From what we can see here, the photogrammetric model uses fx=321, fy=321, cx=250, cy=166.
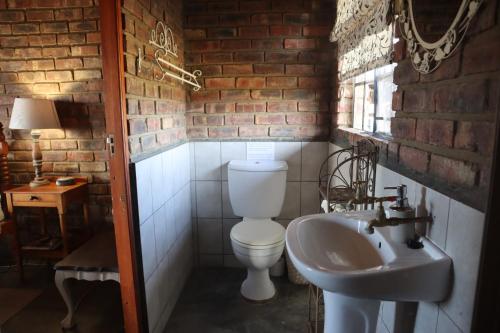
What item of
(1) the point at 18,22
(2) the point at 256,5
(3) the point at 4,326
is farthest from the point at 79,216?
(2) the point at 256,5

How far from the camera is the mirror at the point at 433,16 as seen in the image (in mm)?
886

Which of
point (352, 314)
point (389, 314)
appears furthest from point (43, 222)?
point (389, 314)

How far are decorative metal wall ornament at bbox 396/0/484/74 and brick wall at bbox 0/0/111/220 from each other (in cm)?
206

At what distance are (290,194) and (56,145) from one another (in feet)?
6.09

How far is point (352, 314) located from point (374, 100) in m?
1.17

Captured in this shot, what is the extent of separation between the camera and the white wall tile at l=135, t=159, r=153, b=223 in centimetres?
162

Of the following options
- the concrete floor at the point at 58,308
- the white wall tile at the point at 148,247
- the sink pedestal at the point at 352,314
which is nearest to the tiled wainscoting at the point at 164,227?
the white wall tile at the point at 148,247

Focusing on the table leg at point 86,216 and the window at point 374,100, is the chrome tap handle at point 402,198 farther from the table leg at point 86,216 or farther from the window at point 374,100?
the table leg at point 86,216

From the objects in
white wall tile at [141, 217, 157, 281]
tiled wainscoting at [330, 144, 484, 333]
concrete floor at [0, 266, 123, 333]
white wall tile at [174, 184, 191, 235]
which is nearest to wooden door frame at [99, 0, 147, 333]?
white wall tile at [141, 217, 157, 281]

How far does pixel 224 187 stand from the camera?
2.55 m

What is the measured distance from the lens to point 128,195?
1.55 meters

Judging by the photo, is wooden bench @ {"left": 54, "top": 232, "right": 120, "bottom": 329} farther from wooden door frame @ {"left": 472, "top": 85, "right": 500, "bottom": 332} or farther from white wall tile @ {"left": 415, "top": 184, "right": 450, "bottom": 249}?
wooden door frame @ {"left": 472, "top": 85, "right": 500, "bottom": 332}

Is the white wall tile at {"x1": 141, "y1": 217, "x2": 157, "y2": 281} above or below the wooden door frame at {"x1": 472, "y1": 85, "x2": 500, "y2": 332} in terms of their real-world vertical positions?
below

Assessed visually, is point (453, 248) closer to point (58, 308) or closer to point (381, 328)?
point (381, 328)
